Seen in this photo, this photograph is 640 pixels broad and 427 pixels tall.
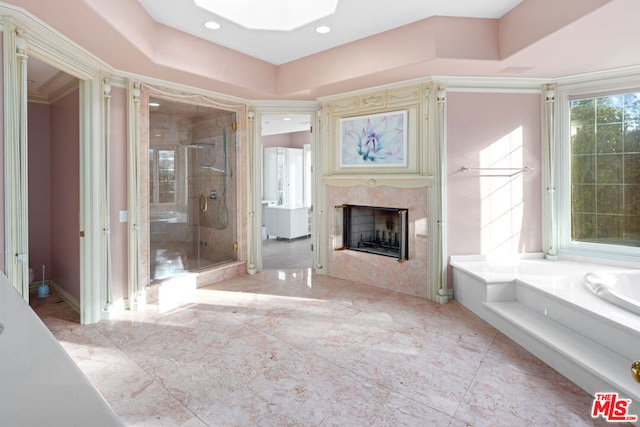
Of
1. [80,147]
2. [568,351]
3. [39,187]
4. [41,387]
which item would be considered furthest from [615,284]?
[39,187]

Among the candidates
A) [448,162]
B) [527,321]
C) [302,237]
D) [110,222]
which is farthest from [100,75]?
[302,237]

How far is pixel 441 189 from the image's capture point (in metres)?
3.96

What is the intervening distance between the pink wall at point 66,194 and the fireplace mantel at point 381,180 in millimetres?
2820

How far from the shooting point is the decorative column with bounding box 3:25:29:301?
2.38 meters

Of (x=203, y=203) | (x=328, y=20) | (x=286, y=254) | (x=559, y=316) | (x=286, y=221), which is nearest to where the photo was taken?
(x=559, y=316)

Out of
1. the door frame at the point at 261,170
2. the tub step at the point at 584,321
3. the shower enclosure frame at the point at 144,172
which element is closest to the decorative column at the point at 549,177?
the tub step at the point at 584,321

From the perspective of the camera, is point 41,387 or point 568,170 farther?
point 568,170

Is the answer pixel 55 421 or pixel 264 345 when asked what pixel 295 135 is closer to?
pixel 264 345

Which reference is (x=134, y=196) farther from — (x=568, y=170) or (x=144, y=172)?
(x=568, y=170)

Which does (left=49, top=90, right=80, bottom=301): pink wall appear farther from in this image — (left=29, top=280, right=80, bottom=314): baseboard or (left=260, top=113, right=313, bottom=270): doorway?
(left=260, top=113, right=313, bottom=270): doorway

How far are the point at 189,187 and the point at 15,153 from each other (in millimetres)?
2108

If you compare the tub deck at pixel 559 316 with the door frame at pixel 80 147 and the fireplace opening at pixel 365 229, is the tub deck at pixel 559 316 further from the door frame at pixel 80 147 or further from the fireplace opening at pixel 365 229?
the door frame at pixel 80 147

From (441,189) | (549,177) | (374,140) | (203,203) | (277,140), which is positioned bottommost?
(203,203)

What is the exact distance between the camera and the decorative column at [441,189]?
3.90 m
